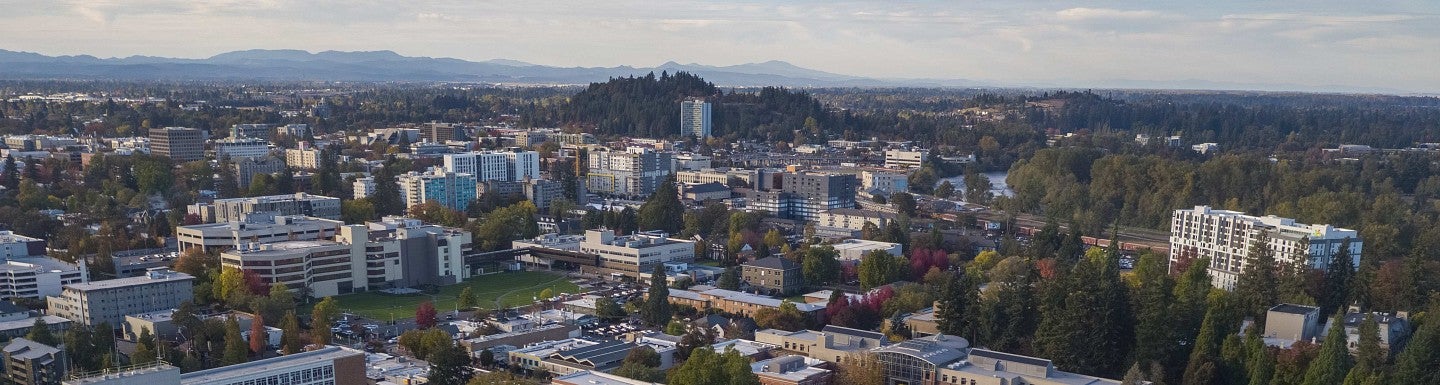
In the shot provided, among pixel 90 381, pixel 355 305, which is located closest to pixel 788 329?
pixel 355 305

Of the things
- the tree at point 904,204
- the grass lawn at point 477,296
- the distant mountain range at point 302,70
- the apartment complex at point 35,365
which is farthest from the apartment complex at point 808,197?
the distant mountain range at point 302,70

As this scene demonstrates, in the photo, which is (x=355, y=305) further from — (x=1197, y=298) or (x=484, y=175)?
(x=484, y=175)

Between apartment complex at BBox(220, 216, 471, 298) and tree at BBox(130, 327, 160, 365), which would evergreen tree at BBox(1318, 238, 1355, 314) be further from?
tree at BBox(130, 327, 160, 365)

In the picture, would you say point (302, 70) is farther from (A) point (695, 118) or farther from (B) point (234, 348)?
(B) point (234, 348)

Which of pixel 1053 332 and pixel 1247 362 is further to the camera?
pixel 1053 332

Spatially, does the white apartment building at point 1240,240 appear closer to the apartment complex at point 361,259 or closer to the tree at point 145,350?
the apartment complex at point 361,259

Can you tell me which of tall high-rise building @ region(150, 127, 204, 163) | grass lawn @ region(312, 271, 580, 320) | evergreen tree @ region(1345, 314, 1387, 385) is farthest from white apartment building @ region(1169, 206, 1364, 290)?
tall high-rise building @ region(150, 127, 204, 163)

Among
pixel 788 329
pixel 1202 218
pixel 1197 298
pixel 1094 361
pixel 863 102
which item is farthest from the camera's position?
pixel 863 102
